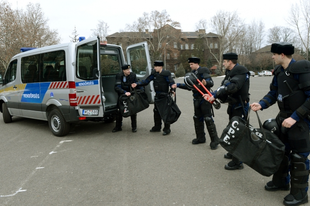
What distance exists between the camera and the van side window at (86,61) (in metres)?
5.75

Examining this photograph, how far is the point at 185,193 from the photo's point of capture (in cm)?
320

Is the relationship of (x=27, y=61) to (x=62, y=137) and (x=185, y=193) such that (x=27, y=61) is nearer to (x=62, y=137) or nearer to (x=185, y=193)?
(x=62, y=137)

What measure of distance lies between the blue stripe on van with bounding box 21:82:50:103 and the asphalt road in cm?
106

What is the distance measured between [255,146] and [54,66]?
5.06 m

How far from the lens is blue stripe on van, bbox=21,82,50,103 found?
636 centimetres

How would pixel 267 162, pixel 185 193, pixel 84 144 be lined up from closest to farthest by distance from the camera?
pixel 267 162, pixel 185 193, pixel 84 144

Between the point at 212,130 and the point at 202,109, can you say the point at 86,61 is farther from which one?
the point at 212,130

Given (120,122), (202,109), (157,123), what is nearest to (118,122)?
(120,122)

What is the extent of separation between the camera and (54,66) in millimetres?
6031

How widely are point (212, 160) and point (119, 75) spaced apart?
3.30 m

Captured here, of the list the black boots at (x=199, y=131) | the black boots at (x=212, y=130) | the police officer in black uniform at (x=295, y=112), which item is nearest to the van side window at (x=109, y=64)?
the black boots at (x=199, y=131)

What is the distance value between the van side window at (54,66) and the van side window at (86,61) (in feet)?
1.25

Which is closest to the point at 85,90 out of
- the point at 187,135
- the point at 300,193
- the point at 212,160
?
the point at 187,135

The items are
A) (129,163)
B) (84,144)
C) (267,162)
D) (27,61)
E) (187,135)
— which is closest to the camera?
(267,162)
